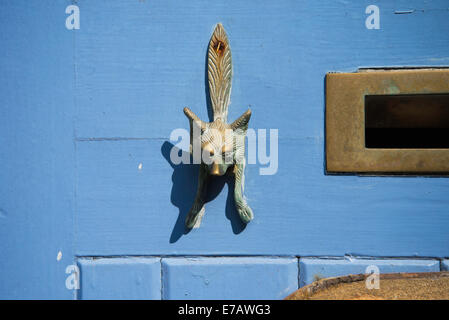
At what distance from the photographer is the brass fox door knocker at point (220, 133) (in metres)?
0.92

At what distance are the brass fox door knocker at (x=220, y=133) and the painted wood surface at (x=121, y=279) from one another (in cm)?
17

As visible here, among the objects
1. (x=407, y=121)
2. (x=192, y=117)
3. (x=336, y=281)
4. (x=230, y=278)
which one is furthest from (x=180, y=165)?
(x=407, y=121)

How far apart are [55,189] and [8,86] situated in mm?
314

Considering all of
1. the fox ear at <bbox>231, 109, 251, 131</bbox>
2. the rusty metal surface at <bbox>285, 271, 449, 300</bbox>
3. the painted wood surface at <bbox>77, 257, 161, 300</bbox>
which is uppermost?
the fox ear at <bbox>231, 109, 251, 131</bbox>

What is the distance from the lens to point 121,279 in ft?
3.34

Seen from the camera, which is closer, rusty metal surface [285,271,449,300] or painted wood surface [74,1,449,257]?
rusty metal surface [285,271,449,300]

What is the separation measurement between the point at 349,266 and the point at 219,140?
1.55 ft

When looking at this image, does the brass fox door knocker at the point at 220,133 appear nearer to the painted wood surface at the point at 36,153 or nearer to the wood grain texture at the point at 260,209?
the wood grain texture at the point at 260,209

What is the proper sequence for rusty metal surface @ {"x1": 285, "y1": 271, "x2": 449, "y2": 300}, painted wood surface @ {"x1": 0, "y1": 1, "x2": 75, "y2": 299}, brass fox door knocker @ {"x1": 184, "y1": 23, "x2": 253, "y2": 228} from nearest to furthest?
rusty metal surface @ {"x1": 285, "y1": 271, "x2": 449, "y2": 300} < brass fox door knocker @ {"x1": 184, "y1": 23, "x2": 253, "y2": 228} < painted wood surface @ {"x1": 0, "y1": 1, "x2": 75, "y2": 299}

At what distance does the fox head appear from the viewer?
0.90 m

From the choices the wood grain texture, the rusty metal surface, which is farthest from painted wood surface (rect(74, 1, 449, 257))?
the rusty metal surface

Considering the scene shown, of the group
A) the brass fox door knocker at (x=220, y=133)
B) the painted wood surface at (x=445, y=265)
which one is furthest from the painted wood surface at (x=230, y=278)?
the painted wood surface at (x=445, y=265)

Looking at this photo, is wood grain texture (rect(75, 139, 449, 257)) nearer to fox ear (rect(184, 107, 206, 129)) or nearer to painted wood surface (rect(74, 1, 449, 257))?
painted wood surface (rect(74, 1, 449, 257))
